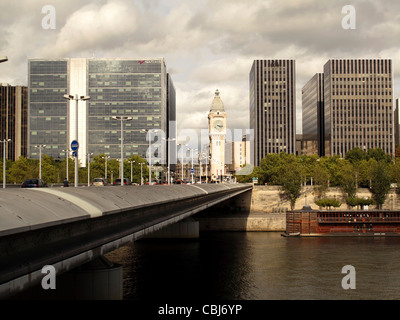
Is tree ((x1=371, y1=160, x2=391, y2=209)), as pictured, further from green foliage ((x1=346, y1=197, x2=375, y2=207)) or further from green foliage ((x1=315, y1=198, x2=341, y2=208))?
green foliage ((x1=315, y1=198, x2=341, y2=208))

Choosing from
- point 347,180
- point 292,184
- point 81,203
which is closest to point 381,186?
point 347,180

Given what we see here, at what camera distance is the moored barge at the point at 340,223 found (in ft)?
322

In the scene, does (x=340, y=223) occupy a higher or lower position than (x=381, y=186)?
lower

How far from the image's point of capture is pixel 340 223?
327 ft

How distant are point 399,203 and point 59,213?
12856cm

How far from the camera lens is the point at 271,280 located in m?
49.4

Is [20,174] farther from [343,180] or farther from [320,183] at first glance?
[343,180]

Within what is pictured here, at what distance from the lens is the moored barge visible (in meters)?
98.0

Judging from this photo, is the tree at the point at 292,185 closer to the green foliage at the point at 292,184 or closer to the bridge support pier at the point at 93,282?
the green foliage at the point at 292,184

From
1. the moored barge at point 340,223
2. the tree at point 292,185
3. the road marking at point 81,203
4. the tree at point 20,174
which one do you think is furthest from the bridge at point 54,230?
the tree at point 292,185

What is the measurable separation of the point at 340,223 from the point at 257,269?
49.0m

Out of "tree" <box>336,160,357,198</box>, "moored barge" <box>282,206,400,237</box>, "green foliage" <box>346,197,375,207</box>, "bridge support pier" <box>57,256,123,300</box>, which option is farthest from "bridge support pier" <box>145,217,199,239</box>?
"tree" <box>336,160,357,198</box>

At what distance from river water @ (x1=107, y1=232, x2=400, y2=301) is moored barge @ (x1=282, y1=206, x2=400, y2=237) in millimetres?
11133
